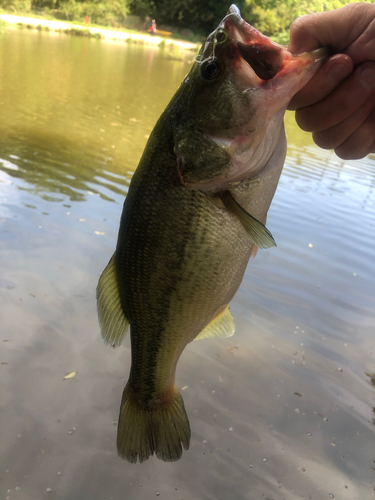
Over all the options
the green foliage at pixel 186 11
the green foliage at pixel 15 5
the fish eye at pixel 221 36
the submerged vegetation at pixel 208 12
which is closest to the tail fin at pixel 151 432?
the fish eye at pixel 221 36

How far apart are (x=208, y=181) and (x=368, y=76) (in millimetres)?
828

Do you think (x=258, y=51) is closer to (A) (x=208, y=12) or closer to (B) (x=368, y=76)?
(B) (x=368, y=76)

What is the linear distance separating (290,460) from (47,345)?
6.70ft

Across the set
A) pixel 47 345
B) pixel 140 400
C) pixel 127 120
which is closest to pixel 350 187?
pixel 127 120

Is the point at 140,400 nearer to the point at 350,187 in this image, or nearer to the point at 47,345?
the point at 47,345

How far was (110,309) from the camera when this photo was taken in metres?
1.85

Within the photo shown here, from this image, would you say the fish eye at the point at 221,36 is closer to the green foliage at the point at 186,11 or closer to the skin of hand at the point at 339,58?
the skin of hand at the point at 339,58

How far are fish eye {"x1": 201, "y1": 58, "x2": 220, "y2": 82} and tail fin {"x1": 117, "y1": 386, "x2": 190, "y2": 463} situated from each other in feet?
4.70

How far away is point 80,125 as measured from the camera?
9.87 m

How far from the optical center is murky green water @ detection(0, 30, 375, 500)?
2633mm

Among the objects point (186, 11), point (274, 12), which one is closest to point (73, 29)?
point (186, 11)

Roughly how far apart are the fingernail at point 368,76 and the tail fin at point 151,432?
165cm

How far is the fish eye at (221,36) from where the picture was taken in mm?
1480

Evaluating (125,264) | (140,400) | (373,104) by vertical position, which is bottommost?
(140,400)
